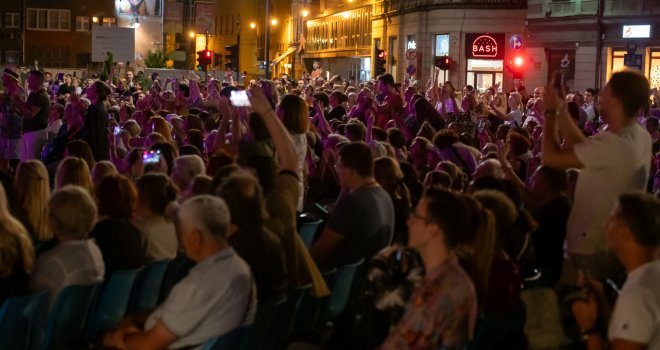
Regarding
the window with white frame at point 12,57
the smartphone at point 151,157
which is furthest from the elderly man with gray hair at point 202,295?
the window with white frame at point 12,57

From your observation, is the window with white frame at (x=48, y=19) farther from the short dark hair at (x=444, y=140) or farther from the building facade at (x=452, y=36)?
the short dark hair at (x=444, y=140)

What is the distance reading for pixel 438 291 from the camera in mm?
4016

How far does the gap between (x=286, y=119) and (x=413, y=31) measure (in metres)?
42.7

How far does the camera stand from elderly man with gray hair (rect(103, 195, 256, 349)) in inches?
175

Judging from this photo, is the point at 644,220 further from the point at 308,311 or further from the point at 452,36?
the point at 452,36

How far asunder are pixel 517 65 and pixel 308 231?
3210 cm

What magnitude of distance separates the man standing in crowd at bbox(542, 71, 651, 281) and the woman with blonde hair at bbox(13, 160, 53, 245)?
3257 millimetres

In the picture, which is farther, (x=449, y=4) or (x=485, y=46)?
(x=449, y=4)

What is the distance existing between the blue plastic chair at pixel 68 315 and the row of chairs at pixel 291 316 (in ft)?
3.46

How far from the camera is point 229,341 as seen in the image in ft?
14.8

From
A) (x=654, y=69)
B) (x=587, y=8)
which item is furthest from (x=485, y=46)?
(x=654, y=69)

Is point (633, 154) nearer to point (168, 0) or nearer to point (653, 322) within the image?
point (653, 322)

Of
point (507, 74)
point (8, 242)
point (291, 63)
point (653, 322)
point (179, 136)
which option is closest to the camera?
point (653, 322)

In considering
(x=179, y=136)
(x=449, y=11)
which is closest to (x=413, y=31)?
(x=449, y=11)
